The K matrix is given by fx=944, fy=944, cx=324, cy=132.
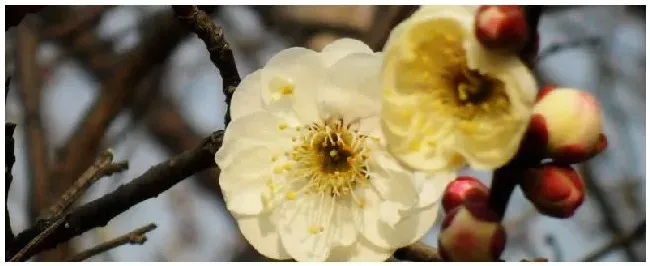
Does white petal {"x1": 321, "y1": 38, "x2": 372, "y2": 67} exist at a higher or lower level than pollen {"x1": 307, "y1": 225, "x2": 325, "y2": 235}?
higher

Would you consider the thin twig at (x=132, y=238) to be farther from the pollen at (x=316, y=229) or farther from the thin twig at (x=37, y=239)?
the pollen at (x=316, y=229)

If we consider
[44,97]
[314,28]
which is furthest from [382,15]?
[44,97]

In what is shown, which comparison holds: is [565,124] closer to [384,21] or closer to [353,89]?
[353,89]

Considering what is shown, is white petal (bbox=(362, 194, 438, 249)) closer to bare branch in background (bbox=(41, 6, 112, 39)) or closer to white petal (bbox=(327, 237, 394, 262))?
white petal (bbox=(327, 237, 394, 262))

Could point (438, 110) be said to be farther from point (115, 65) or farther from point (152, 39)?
point (115, 65)

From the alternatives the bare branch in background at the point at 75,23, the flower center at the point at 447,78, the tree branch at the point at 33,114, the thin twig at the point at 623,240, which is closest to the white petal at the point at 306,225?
the flower center at the point at 447,78

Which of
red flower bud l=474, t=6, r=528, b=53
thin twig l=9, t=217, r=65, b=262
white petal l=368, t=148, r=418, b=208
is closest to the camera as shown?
red flower bud l=474, t=6, r=528, b=53

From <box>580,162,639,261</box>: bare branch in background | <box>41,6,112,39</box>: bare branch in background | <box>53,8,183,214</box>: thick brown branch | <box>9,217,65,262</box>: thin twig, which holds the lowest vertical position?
<box>580,162,639,261</box>: bare branch in background

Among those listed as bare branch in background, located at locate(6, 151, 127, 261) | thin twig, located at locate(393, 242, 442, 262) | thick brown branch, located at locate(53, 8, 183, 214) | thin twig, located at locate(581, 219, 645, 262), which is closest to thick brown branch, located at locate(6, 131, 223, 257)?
bare branch in background, located at locate(6, 151, 127, 261)

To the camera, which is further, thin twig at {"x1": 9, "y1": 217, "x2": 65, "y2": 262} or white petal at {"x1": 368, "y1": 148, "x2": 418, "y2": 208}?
thin twig at {"x1": 9, "y1": 217, "x2": 65, "y2": 262}
